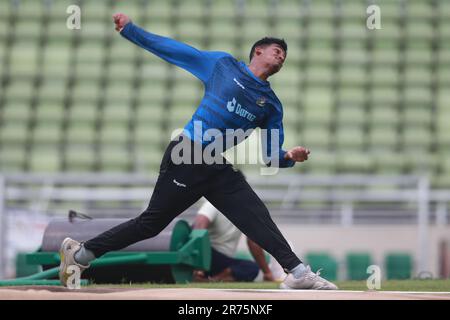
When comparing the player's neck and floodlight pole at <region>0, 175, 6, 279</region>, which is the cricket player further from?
floodlight pole at <region>0, 175, 6, 279</region>

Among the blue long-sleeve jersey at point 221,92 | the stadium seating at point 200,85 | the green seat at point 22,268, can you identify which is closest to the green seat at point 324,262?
the green seat at point 22,268

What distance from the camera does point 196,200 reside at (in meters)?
5.48

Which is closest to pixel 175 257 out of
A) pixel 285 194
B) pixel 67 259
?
pixel 67 259

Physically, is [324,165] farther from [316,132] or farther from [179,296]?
[179,296]

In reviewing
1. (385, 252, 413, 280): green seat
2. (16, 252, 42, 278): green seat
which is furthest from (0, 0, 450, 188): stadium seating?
(16, 252, 42, 278): green seat

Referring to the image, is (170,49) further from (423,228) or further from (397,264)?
(397,264)

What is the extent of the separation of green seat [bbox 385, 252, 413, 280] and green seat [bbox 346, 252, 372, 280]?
0.24m

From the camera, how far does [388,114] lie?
1506 centimetres

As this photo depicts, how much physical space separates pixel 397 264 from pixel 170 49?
6276mm

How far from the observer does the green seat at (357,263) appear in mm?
10758

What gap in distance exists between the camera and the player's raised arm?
5.23m

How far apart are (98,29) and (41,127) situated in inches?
92.9

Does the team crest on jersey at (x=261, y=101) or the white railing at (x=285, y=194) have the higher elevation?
the team crest on jersey at (x=261, y=101)

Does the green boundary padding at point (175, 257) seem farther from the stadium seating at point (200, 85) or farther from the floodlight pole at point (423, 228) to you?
the stadium seating at point (200, 85)
